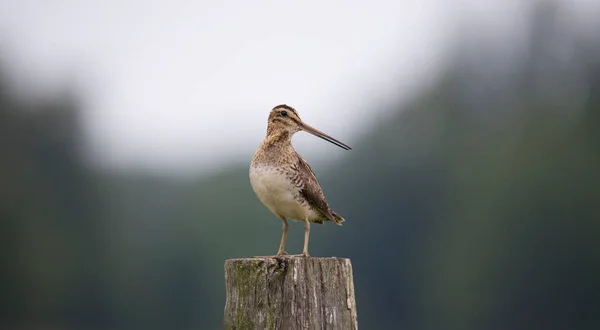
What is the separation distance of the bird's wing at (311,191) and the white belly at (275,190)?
0.11 meters

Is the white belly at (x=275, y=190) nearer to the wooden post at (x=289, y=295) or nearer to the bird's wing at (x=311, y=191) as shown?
the bird's wing at (x=311, y=191)

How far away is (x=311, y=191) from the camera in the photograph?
1228 cm

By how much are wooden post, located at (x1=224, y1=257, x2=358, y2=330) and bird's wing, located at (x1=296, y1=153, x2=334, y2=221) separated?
3.30m

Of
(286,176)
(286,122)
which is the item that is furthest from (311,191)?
(286,122)

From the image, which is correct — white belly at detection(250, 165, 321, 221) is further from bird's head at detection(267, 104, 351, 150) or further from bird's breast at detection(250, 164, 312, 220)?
bird's head at detection(267, 104, 351, 150)

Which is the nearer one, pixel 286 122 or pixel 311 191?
pixel 311 191

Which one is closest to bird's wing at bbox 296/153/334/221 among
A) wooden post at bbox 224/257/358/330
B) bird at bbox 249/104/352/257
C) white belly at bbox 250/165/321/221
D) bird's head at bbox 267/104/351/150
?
bird at bbox 249/104/352/257

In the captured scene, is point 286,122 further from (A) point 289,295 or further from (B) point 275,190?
(A) point 289,295

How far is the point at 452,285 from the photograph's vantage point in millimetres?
83125

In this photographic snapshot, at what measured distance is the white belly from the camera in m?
12.1

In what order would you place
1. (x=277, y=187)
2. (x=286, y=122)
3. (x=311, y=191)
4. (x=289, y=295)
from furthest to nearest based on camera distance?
(x=286, y=122), (x=311, y=191), (x=277, y=187), (x=289, y=295)

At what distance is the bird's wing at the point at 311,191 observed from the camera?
1225 centimetres

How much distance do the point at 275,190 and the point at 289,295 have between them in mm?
3384

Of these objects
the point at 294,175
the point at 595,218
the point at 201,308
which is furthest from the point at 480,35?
the point at 294,175
